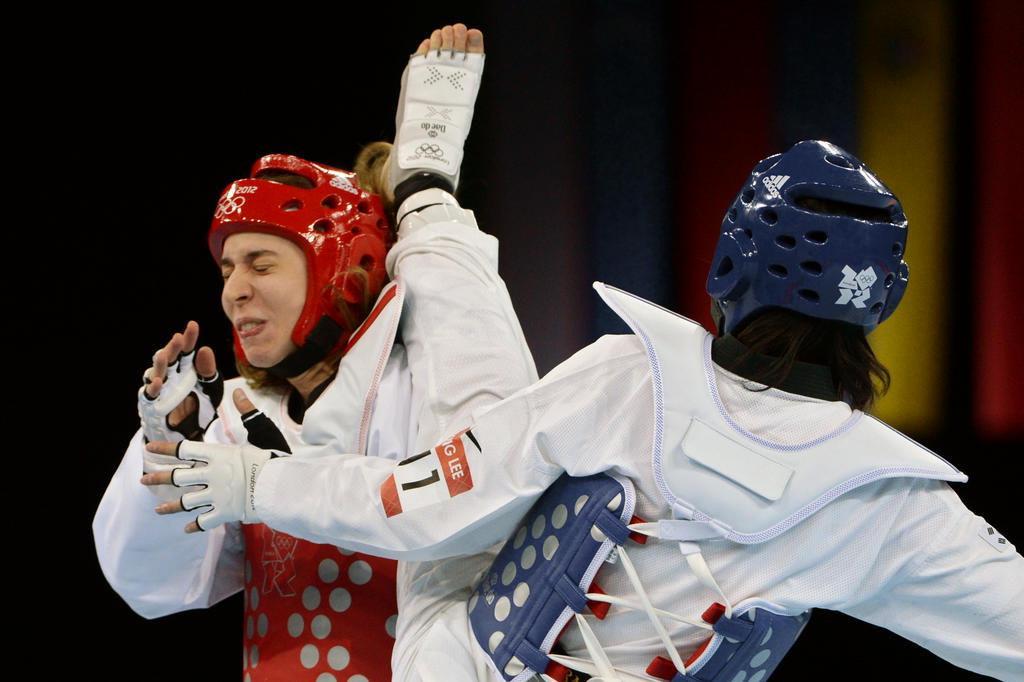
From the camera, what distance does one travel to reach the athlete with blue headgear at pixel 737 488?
5.15 ft

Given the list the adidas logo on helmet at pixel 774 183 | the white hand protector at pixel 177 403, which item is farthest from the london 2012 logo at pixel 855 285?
the white hand protector at pixel 177 403

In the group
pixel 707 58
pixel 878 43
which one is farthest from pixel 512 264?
pixel 878 43

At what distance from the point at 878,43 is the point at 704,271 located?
75cm

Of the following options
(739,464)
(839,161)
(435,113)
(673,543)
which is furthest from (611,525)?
(435,113)

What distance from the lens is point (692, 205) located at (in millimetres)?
3205

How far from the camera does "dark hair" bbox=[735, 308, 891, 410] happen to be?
1612 mm

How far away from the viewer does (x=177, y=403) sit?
197 centimetres

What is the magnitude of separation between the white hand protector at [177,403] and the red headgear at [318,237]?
0.18m

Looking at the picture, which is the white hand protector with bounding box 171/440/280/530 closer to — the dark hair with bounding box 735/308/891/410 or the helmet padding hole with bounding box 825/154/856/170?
the dark hair with bounding box 735/308/891/410

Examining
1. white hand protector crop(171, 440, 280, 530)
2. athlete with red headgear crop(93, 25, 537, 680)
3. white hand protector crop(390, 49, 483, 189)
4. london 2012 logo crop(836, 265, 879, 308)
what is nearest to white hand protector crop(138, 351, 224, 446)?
athlete with red headgear crop(93, 25, 537, 680)

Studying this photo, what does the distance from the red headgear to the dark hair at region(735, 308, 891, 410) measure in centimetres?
82

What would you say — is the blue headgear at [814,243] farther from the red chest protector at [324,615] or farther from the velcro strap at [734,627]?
the red chest protector at [324,615]

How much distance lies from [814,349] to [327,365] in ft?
3.21

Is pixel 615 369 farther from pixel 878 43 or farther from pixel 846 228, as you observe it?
pixel 878 43
